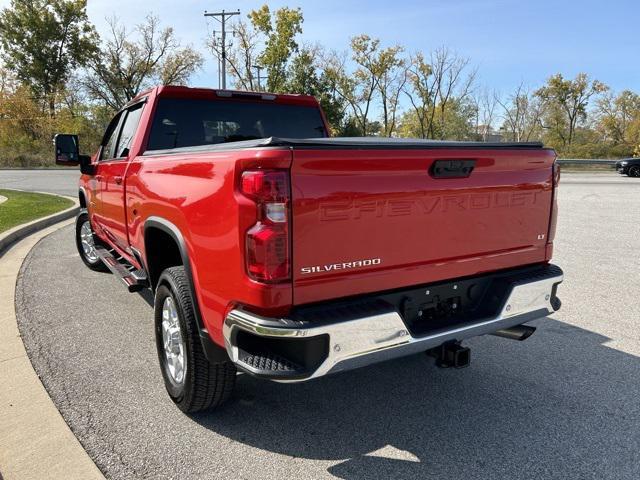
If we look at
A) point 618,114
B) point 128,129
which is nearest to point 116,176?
point 128,129

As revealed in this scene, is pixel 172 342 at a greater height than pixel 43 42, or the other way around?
pixel 43 42

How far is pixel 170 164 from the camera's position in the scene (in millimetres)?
3043

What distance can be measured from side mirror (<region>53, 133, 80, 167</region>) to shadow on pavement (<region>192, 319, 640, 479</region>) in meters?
3.42

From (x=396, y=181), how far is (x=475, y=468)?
1485 mm

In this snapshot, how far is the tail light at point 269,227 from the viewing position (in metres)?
2.21

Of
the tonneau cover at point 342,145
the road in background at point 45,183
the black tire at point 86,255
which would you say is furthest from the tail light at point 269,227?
the road in background at point 45,183

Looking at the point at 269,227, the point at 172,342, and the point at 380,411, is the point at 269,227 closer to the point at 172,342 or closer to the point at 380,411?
the point at 172,342

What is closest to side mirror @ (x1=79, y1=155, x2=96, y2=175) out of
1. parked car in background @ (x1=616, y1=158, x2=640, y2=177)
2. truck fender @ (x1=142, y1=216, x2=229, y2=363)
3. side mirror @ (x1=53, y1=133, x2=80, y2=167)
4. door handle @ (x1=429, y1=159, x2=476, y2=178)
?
side mirror @ (x1=53, y1=133, x2=80, y2=167)

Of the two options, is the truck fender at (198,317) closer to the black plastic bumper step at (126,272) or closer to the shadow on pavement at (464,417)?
the shadow on pavement at (464,417)

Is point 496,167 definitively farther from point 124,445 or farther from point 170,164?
point 124,445

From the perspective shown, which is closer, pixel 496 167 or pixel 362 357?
pixel 362 357

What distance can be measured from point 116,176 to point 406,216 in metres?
2.85

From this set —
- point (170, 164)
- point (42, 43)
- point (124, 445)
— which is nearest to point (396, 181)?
point (170, 164)

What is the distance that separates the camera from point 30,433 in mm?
2865
